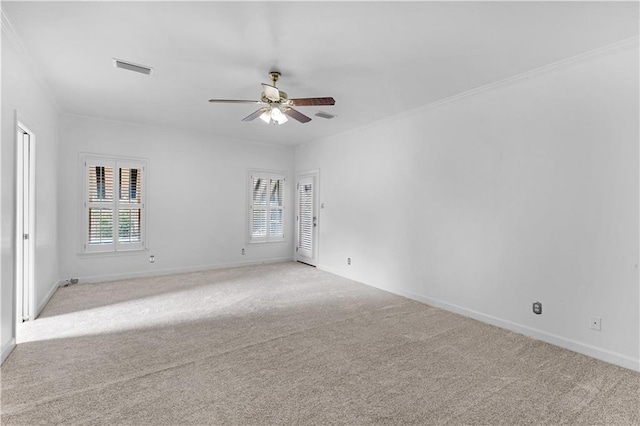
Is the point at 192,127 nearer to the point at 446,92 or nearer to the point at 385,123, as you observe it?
the point at 385,123

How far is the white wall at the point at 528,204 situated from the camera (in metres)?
2.75

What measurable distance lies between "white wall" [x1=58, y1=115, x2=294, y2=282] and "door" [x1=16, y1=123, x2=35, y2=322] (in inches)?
63.8

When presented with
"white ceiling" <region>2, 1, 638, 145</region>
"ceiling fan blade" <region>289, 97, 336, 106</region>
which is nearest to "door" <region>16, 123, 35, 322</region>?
"white ceiling" <region>2, 1, 638, 145</region>

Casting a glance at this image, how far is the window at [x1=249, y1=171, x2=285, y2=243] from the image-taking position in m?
6.89

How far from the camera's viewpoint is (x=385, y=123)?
508cm

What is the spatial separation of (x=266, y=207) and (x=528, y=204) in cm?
498

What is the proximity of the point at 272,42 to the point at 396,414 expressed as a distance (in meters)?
2.95

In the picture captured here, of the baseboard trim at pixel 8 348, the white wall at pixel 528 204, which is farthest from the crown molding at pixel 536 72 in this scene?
the baseboard trim at pixel 8 348

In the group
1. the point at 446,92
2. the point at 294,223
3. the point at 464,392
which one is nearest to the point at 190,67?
the point at 446,92

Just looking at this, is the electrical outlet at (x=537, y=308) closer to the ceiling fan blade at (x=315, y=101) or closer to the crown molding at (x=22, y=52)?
the ceiling fan blade at (x=315, y=101)

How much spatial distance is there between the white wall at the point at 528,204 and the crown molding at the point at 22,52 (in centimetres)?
427

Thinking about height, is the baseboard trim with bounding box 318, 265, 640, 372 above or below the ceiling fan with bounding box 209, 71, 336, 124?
below

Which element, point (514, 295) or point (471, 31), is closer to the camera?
point (471, 31)

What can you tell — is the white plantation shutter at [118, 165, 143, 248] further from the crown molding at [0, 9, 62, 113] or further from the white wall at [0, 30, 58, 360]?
the crown molding at [0, 9, 62, 113]
